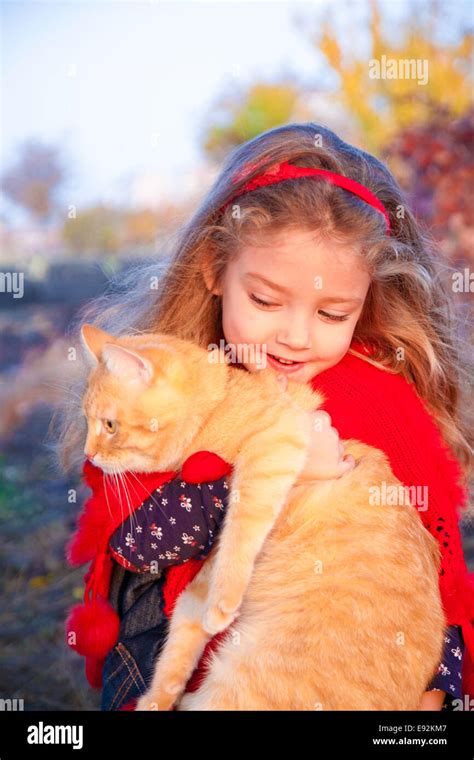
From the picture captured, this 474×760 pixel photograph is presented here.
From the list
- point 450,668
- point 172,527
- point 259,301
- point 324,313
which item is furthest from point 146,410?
point 450,668

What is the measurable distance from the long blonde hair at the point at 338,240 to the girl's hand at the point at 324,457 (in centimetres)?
39

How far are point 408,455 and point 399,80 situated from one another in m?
5.16

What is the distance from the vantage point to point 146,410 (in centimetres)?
248

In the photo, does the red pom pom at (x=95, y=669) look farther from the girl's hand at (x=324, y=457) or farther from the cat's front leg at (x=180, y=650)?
the girl's hand at (x=324, y=457)

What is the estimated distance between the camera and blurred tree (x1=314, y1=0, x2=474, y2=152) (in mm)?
6250

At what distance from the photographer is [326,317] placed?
2498 mm

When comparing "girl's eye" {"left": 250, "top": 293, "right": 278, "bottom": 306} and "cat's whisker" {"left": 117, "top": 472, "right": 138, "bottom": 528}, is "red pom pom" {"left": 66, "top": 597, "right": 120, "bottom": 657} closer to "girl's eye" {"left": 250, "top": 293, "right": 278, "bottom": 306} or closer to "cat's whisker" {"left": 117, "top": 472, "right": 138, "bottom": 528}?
"cat's whisker" {"left": 117, "top": 472, "right": 138, "bottom": 528}

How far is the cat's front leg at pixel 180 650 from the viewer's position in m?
2.31

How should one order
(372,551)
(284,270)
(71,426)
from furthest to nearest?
(71,426) < (284,270) < (372,551)

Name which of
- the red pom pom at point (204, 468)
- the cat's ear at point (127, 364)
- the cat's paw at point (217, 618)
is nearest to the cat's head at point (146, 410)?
the cat's ear at point (127, 364)
